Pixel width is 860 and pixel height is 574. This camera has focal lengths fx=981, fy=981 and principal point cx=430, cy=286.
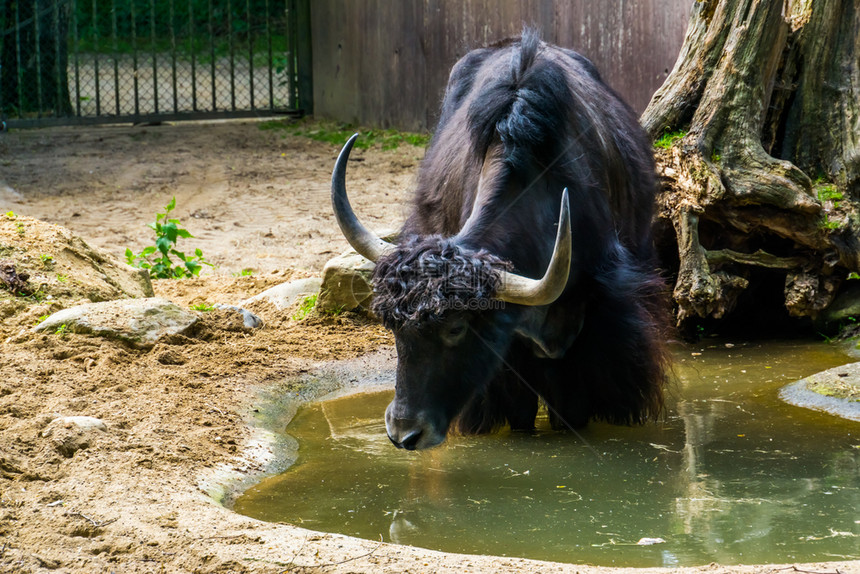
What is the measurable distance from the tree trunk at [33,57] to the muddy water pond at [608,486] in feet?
31.9

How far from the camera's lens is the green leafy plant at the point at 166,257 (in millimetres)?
7488

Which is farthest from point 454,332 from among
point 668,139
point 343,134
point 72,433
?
point 343,134

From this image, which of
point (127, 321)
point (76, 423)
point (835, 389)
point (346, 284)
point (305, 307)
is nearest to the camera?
point (76, 423)

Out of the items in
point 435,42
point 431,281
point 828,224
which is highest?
point 435,42

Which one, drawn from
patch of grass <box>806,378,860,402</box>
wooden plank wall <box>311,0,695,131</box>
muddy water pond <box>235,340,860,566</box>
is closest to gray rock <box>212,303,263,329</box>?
muddy water pond <box>235,340,860,566</box>

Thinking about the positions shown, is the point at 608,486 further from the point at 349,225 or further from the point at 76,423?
the point at 76,423

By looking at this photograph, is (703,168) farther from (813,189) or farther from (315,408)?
(315,408)

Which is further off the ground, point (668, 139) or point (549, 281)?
point (668, 139)

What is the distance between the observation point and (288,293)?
6918 millimetres

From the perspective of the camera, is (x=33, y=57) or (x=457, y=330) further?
(x=33, y=57)

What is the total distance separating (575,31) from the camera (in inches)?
389

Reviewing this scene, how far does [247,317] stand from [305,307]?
1.68 feet

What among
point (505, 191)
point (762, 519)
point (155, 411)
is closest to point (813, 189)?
point (505, 191)

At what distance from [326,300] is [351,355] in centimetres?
68
